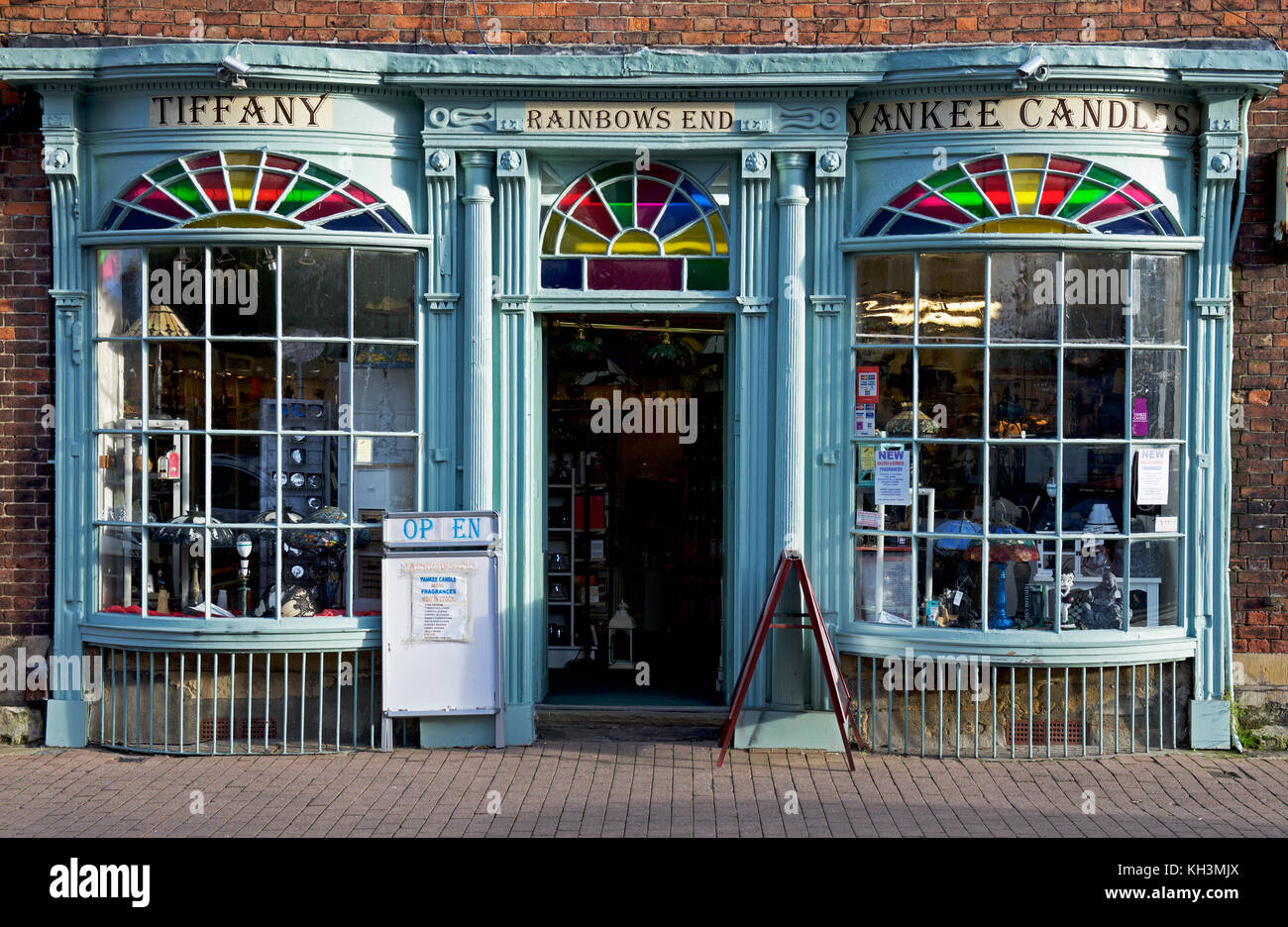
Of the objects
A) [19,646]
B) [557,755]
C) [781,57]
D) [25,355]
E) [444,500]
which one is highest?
[781,57]

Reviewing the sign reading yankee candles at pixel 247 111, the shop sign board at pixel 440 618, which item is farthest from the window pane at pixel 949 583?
the sign reading yankee candles at pixel 247 111

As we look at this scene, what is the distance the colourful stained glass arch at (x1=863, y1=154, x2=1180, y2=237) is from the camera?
327 inches

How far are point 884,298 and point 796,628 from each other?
2.27m

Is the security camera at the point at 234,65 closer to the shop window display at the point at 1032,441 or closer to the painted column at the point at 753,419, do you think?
the shop window display at the point at 1032,441

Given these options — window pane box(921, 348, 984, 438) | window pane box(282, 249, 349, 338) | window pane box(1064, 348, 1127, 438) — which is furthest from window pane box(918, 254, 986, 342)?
window pane box(282, 249, 349, 338)

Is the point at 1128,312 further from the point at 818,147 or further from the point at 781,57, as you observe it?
the point at 781,57

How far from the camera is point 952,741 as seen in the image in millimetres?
8367

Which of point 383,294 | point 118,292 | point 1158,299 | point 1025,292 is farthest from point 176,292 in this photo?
point 1158,299

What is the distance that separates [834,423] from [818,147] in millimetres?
1826

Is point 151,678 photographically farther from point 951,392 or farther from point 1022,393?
point 1022,393

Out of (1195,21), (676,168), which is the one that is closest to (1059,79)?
(1195,21)

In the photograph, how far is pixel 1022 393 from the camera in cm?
839

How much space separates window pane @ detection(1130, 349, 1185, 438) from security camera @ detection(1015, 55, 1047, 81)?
1.89 m

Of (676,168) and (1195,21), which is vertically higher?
(1195,21)
